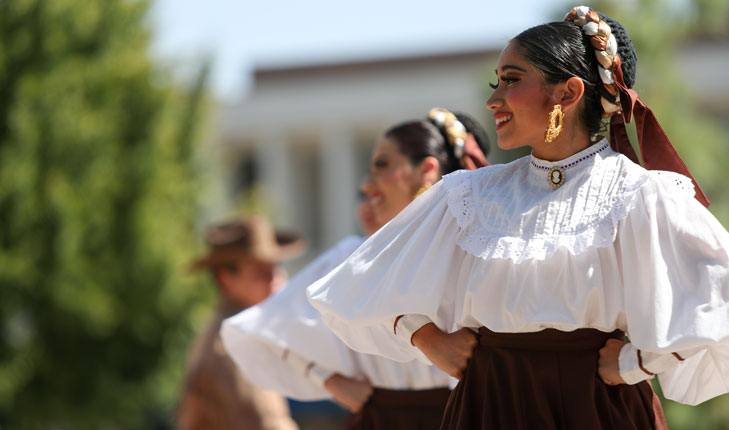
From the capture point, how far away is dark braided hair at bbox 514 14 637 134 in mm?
2520

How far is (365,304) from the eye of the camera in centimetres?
256

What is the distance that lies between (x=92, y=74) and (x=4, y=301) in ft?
6.56

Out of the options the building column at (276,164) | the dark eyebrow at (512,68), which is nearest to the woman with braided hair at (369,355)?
the dark eyebrow at (512,68)

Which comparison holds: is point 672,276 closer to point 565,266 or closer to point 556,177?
point 565,266

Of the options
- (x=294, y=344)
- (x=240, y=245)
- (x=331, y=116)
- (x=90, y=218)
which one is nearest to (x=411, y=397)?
(x=294, y=344)

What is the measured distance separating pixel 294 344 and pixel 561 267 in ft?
5.66

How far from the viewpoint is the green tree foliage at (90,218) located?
851cm

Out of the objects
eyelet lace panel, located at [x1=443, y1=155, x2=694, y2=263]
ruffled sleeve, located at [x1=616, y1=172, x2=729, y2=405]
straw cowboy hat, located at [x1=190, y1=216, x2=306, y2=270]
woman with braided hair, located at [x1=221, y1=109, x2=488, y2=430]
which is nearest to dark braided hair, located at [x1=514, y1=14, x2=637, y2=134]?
eyelet lace panel, located at [x1=443, y1=155, x2=694, y2=263]

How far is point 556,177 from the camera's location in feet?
8.25

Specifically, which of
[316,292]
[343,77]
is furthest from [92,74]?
[343,77]

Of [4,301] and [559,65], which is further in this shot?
[4,301]

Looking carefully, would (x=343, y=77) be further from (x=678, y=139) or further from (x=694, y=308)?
(x=694, y=308)

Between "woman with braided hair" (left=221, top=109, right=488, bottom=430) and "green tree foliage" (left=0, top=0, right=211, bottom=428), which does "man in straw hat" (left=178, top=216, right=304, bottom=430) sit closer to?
"woman with braided hair" (left=221, top=109, right=488, bottom=430)

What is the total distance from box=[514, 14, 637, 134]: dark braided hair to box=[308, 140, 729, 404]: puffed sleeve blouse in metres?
0.10
